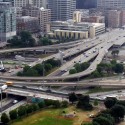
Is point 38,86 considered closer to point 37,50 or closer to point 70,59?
point 70,59

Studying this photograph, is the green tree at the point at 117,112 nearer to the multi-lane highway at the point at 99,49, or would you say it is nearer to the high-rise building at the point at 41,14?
the multi-lane highway at the point at 99,49

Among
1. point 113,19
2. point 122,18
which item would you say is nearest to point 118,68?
point 113,19

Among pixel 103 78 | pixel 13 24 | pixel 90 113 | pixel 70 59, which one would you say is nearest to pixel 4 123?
pixel 90 113

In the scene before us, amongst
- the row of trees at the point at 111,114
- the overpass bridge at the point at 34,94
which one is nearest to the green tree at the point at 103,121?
the row of trees at the point at 111,114

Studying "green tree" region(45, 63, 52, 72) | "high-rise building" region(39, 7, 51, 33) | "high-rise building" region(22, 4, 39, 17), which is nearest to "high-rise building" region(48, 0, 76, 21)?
"high-rise building" region(39, 7, 51, 33)

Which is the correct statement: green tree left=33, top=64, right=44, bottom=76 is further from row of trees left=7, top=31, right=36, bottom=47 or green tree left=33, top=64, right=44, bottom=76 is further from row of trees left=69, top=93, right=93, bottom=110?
row of trees left=7, top=31, right=36, bottom=47
